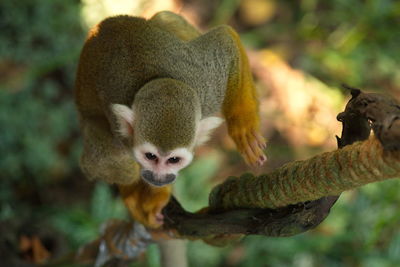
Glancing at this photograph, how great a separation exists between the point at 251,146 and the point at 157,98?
18.9 inches

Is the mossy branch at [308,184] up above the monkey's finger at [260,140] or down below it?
below

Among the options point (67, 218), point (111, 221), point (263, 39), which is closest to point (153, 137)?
point (111, 221)

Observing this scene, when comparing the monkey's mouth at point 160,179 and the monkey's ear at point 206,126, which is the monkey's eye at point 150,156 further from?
the monkey's ear at point 206,126

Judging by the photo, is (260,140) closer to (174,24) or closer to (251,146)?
(251,146)

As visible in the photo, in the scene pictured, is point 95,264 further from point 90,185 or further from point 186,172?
point 90,185

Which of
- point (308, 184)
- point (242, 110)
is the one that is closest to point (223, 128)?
point (242, 110)

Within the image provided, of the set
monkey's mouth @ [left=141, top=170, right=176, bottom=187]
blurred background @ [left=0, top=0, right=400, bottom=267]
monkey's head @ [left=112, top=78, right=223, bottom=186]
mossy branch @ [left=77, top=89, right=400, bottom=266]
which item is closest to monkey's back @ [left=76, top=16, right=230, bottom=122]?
monkey's head @ [left=112, top=78, right=223, bottom=186]

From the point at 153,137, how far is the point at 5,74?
8.37ft

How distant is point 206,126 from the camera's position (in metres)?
2.11

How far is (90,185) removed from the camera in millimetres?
4395

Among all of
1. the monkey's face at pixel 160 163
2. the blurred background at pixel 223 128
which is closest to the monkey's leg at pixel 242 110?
the monkey's face at pixel 160 163

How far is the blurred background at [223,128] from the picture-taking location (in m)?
3.55

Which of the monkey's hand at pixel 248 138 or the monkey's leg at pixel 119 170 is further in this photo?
the monkey's leg at pixel 119 170

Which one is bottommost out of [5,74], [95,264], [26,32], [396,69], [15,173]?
[95,264]
